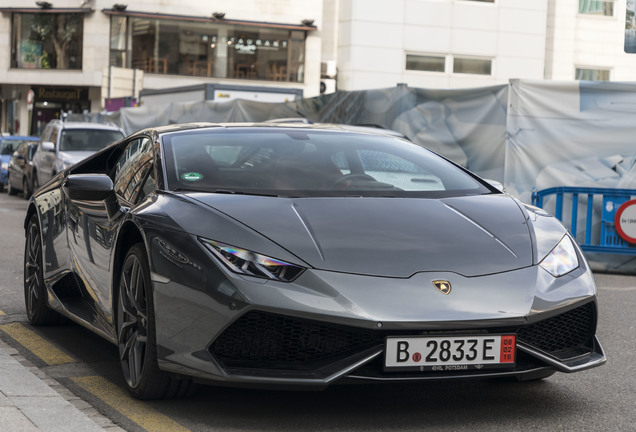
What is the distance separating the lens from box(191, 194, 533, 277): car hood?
419 centimetres

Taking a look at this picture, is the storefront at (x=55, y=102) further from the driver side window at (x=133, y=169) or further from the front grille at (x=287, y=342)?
the front grille at (x=287, y=342)

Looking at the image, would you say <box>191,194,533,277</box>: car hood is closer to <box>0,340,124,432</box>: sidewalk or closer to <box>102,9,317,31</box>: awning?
<box>0,340,124,432</box>: sidewalk

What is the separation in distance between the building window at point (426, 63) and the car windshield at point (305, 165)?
136ft

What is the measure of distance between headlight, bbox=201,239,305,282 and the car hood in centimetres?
8

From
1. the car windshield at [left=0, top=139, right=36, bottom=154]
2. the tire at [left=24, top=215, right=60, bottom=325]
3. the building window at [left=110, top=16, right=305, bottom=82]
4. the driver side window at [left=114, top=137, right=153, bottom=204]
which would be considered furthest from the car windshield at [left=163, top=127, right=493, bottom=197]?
the building window at [left=110, top=16, right=305, bottom=82]

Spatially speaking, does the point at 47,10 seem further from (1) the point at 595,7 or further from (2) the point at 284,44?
(1) the point at 595,7

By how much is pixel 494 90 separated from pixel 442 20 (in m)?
35.1

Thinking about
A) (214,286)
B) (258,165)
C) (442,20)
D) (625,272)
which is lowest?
(625,272)

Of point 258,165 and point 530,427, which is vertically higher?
point 258,165

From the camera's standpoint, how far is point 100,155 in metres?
6.30

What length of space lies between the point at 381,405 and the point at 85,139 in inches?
691

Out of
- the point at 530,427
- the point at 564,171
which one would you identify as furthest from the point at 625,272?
the point at 530,427

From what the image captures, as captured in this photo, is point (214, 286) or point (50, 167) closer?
point (214, 286)

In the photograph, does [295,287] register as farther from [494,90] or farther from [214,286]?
[494,90]
